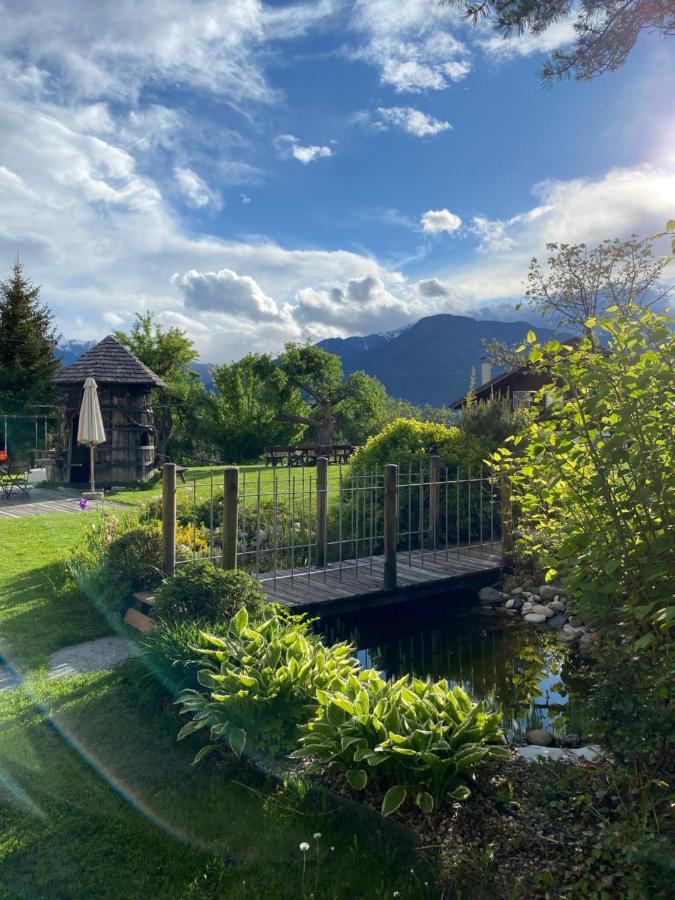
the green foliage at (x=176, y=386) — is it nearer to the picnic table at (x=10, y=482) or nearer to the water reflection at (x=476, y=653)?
the picnic table at (x=10, y=482)

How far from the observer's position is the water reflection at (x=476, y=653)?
19.3 feet

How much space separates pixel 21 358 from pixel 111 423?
463 inches

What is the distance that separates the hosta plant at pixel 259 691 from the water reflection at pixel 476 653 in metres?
1.88

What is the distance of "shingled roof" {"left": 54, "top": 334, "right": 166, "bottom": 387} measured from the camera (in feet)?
58.9

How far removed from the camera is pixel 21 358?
89.0ft

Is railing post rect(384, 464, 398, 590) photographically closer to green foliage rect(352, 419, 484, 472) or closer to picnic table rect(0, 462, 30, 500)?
green foliage rect(352, 419, 484, 472)

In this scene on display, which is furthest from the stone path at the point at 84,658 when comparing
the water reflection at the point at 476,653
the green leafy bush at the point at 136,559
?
the water reflection at the point at 476,653

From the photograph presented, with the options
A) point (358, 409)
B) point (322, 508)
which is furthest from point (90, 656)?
point (358, 409)

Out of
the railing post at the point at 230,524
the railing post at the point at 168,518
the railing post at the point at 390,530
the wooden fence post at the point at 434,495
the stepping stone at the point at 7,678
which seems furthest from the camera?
the wooden fence post at the point at 434,495

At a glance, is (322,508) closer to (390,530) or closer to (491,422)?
(390,530)

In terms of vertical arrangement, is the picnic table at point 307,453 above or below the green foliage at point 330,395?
below

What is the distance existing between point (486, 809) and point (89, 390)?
14.4 meters

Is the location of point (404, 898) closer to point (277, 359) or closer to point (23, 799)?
point (23, 799)

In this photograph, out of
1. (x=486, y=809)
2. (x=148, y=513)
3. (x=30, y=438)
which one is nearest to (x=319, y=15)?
(x=148, y=513)
